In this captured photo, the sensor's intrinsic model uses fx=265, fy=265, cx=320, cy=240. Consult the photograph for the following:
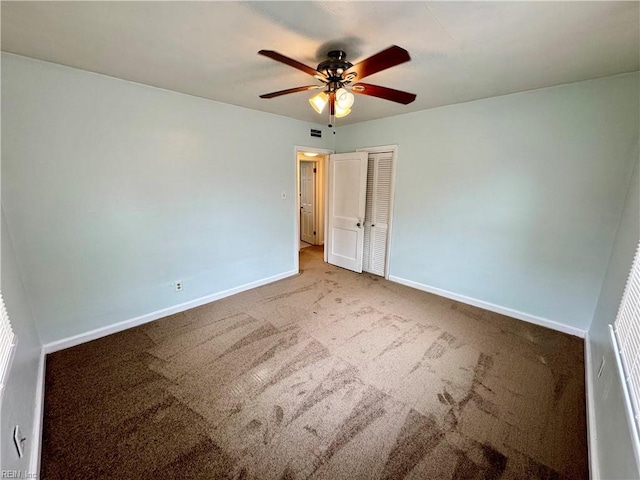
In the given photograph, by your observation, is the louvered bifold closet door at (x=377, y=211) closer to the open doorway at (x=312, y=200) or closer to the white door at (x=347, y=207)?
the white door at (x=347, y=207)

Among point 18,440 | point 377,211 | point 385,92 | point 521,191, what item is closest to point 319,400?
point 18,440

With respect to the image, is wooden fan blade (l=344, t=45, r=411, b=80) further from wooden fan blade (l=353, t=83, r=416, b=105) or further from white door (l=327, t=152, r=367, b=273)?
white door (l=327, t=152, r=367, b=273)

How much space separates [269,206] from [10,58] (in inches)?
99.5

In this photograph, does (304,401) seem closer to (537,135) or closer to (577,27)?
(577,27)

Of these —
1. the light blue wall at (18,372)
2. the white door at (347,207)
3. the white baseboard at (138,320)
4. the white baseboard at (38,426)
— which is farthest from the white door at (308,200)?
the white baseboard at (38,426)

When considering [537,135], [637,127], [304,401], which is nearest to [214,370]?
[304,401]

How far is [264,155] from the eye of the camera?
140 inches

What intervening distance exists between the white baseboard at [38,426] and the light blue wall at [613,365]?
271 centimetres

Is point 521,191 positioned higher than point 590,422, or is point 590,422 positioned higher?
point 521,191

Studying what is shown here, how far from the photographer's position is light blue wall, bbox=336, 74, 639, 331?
236cm

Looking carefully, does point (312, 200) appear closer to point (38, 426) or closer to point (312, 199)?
point (312, 199)

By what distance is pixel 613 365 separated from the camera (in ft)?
5.06

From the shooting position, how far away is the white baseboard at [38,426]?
4.56ft

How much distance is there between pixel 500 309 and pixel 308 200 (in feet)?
13.9
